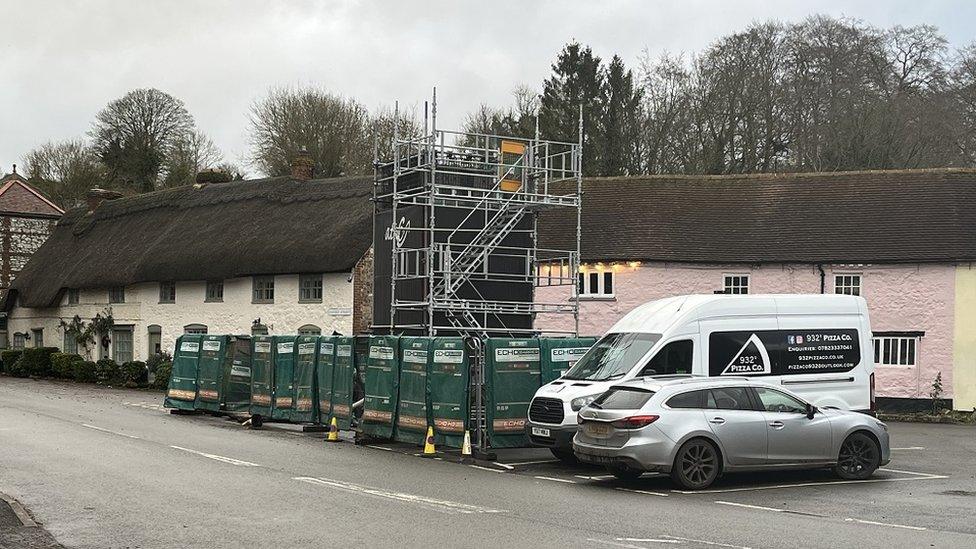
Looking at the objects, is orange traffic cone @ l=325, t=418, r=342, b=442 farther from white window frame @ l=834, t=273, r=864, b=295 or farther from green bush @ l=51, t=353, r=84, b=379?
green bush @ l=51, t=353, r=84, b=379

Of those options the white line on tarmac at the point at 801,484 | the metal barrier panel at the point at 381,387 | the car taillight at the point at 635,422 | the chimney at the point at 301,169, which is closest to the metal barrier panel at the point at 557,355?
the metal barrier panel at the point at 381,387

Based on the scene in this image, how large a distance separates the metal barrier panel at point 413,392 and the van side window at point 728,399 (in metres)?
6.01

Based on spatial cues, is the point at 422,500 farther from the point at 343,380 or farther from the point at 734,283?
the point at 734,283

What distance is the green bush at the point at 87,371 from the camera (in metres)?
45.9

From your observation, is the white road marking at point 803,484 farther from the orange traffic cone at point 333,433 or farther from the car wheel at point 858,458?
the orange traffic cone at point 333,433

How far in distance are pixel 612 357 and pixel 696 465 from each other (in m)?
3.72

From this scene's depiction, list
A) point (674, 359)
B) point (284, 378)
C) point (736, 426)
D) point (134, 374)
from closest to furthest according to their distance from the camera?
point (736, 426) → point (674, 359) → point (284, 378) → point (134, 374)

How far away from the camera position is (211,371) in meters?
27.4

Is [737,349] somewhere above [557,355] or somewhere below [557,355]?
above

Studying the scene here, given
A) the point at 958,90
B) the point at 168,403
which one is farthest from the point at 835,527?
the point at 958,90

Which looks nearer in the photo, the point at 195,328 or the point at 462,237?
the point at 462,237

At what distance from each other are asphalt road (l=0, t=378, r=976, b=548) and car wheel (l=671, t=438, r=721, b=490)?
293mm

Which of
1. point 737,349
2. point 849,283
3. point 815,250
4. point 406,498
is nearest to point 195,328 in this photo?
point 815,250

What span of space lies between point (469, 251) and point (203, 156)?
170ft
